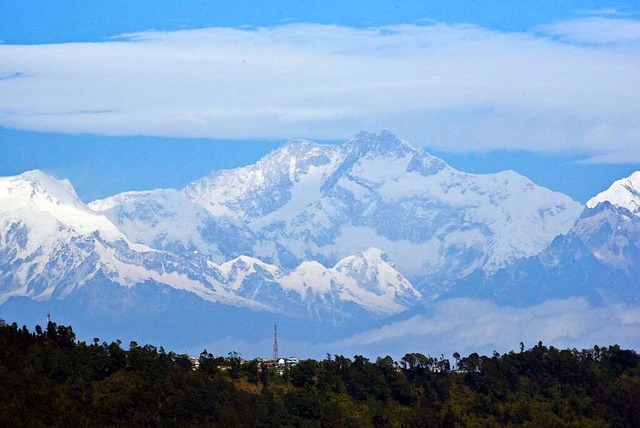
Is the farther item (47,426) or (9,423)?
(47,426)

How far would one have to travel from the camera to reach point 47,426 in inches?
7771

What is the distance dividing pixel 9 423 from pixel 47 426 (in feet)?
44.8

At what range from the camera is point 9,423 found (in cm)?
18400
